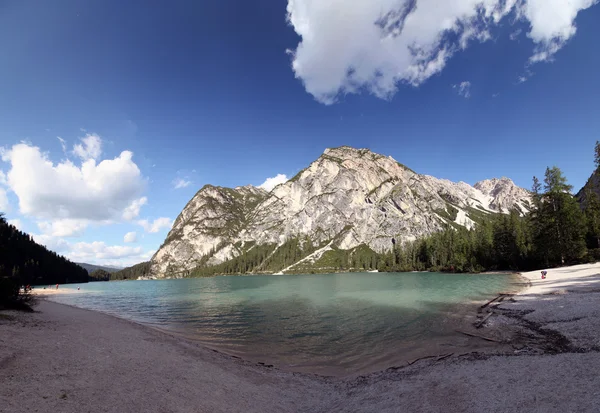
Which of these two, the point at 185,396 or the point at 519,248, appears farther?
the point at 519,248

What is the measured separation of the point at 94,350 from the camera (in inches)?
591

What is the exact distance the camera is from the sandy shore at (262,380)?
895 centimetres

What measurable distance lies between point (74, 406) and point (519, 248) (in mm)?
128257

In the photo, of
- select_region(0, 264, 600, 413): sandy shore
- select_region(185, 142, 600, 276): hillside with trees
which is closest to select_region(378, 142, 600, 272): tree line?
select_region(185, 142, 600, 276): hillside with trees

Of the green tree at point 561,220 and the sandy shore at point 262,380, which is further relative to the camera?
the green tree at point 561,220

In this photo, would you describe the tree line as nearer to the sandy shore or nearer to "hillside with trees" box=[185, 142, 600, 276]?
"hillside with trees" box=[185, 142, 600, 276]

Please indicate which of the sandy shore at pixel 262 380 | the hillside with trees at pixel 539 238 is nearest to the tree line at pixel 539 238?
the hillside with trees at pixel 539 238

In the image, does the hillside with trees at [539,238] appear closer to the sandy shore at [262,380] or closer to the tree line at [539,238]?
the tree line at [539,238]

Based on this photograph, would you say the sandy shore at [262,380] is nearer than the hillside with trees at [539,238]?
Yes

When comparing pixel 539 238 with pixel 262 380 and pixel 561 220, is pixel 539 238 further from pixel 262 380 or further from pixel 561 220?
pixel 262 380

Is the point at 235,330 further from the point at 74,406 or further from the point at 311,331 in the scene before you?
the point at 74,406

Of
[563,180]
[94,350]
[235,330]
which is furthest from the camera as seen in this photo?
[563,180]

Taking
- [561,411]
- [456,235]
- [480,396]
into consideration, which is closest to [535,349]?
→ [480,396]

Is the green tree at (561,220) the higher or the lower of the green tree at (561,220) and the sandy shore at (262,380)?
the higher
